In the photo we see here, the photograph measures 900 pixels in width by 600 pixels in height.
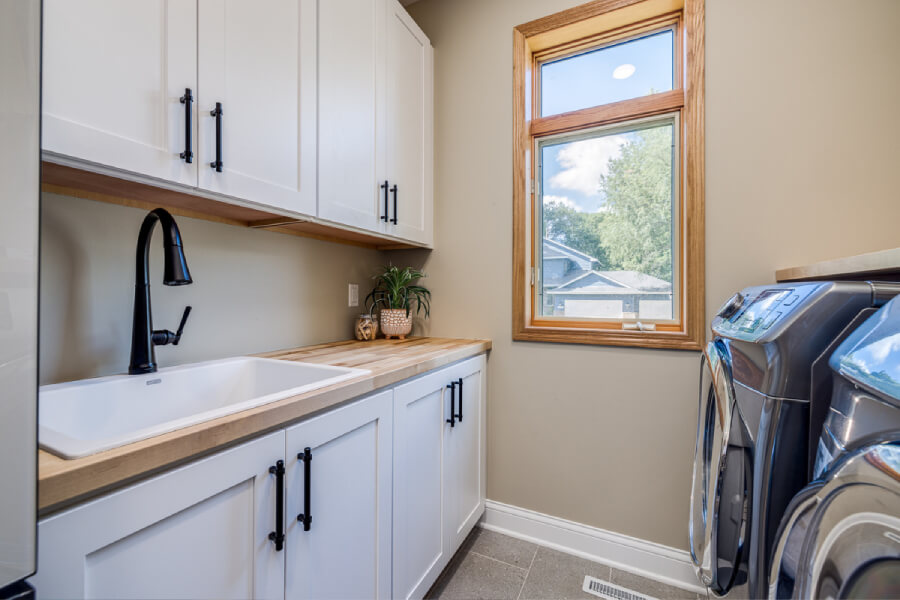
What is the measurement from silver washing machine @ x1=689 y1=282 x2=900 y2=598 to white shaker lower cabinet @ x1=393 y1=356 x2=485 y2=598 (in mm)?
818

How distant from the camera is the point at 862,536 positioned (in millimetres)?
442

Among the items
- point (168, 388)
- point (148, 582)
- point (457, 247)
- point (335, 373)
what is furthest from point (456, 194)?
point (148, 582)

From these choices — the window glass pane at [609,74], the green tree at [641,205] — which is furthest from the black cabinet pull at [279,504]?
the window glass pane at [609,74]

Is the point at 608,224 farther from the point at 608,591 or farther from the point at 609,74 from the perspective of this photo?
the point at 608,591

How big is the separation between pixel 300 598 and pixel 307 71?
4.84ft

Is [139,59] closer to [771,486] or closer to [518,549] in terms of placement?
[771,486]

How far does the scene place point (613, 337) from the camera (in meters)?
1.61

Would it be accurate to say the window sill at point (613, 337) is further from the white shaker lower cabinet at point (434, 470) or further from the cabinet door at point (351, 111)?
the cabinet door at point (351, 111)

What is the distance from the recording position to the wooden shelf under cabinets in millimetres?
854

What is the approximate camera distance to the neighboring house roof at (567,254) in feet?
5.82

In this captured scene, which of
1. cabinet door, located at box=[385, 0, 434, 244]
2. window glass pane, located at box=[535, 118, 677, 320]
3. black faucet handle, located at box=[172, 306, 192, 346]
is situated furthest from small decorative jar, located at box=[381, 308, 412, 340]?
black faucet handle, located at box=[172, 306, 192, 346]

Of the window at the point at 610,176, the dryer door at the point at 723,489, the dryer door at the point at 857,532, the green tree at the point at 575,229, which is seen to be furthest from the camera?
the green tree at the point at 575,229

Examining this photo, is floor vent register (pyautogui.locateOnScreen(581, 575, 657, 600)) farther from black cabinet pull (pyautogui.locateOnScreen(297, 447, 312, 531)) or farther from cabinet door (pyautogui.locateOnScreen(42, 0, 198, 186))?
cabinet door (pyautogui.locateOnScreen(42, 0, 198, 186))

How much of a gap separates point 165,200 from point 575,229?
162cm
